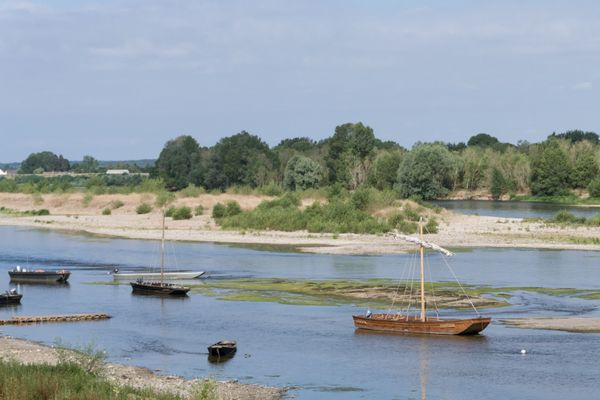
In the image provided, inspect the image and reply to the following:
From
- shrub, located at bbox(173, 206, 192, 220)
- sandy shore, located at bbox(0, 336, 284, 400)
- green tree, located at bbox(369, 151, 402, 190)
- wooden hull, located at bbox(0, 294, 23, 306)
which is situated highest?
green tree, located at bbox(369, 151, 402, 190)

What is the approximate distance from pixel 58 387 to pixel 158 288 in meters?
31.6

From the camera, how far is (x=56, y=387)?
2666 centimetres

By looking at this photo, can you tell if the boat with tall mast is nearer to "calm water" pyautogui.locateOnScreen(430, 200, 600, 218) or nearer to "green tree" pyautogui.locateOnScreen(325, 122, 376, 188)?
"calm water" pyautogui.locateOnScreen(430, 200, 600, 218)

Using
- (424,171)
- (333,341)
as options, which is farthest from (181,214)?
(333,341)

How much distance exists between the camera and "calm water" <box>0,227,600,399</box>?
36.5 m

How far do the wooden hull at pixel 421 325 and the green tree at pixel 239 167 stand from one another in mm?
112058

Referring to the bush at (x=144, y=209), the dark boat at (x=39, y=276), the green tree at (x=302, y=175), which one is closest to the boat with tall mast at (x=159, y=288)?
the dark boat at (x=39, y=276)

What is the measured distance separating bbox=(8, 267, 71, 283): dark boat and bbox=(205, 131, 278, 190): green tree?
308 ft

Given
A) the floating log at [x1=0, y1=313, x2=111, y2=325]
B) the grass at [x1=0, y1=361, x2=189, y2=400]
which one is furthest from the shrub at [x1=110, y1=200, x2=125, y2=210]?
the grass at [x1=0, y1=361, x2=189, y2=400]

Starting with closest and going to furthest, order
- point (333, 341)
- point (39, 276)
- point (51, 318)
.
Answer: point (333, 341), point (51, 318), point (39, 276)

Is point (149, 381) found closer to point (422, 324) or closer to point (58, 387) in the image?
point (58, 387)

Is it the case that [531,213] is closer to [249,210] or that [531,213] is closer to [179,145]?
[249,210]

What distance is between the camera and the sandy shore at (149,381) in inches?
1297

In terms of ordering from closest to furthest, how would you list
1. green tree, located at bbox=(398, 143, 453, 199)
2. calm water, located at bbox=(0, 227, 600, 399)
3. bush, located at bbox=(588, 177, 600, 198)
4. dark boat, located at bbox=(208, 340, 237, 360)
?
calm water, located at bbox=(0, 227, 600, 399) < dark boat, located at bbox=(208, 340, 237, 360) < bush, located at bbox=(588, 177, 600, 198) < green tree, located at bbox=(398, 143, 453, 199)
